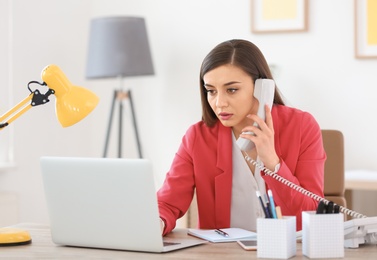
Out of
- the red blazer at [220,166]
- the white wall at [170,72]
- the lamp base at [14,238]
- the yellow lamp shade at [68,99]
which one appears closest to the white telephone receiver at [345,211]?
the red blazer at [220,166]

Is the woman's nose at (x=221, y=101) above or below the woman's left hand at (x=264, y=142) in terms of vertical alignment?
above

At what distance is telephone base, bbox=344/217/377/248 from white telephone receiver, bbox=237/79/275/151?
19.2 inches

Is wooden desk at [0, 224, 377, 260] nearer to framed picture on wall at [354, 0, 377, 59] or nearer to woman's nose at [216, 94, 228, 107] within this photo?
woman's nose at [216, 94, 228, 107]

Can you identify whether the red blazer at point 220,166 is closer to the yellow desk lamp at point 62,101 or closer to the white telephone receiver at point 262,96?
the white telephone receiver at point 262,96

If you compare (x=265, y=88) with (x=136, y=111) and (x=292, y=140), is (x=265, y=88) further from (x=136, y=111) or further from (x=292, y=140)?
(x=136, y=111)

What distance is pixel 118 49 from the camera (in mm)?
3996

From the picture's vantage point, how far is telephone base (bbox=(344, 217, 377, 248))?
1713 millimetres

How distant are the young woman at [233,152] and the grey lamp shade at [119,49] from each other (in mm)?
1736

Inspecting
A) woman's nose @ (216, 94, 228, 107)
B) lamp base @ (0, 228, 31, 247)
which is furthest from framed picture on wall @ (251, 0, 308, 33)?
lamp base @ (0, 228, 31, 247)

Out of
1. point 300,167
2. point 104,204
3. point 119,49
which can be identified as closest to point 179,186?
point 300,167

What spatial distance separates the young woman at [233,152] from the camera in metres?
2.15

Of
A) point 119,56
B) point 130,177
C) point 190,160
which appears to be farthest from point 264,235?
point 119,56

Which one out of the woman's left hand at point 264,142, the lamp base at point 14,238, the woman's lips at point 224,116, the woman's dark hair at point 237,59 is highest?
the woman's dark hair at point 237,59

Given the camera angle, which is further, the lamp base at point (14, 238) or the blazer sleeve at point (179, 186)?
the blazer sleeve at point (179, 186)
